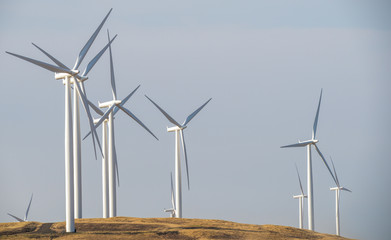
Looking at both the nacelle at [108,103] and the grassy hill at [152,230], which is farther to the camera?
the nacelle at [108,103]

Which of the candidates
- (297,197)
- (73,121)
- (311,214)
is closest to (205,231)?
(73,121)

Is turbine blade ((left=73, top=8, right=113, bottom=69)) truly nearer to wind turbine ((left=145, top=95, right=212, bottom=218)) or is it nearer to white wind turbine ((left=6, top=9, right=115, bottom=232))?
white wind turbine ((left=6, top=9, right=115, bottom=232))

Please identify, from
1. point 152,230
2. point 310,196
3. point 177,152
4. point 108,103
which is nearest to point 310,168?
point 310,196

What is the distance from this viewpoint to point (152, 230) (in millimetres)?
93125

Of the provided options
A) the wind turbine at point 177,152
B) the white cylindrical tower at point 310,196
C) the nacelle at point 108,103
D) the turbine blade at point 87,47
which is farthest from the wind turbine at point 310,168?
the turbine blade at point 87,47

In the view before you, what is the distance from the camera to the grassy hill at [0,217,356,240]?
88625 mm

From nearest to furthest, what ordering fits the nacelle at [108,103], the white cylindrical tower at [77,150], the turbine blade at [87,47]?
the white cylindrical tower at [77,150] < the turbine blade at [87,47] < the nacelle at [108,103]

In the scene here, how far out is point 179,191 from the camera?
4633 inches

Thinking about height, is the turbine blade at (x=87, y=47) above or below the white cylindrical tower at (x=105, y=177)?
above

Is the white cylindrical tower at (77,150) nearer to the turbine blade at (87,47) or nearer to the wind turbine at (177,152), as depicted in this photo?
the turbine blade at (87,47)

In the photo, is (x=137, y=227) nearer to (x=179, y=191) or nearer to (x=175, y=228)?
(x=175, y=228)

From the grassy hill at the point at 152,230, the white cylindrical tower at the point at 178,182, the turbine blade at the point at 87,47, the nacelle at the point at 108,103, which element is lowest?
the grassy hill at the point at 152,230

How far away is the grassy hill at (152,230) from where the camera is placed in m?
88.6

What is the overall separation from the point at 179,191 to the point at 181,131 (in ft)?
32.0
